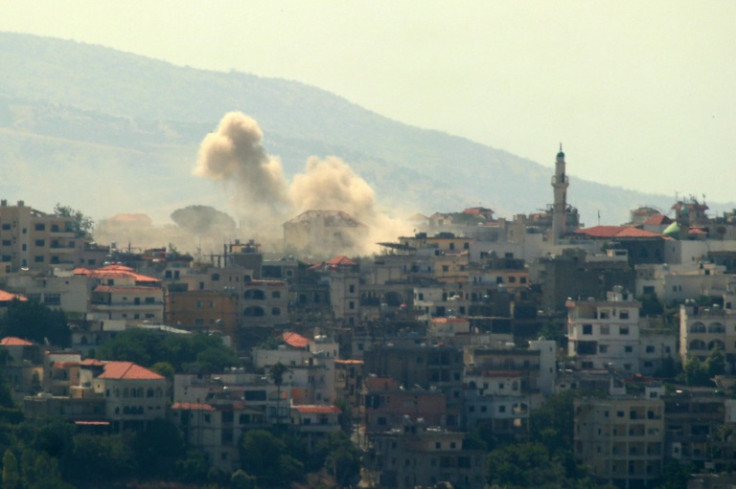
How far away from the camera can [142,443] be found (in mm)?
93625

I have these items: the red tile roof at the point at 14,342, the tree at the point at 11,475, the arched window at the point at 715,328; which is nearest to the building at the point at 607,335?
the arched window at the point at 715,328

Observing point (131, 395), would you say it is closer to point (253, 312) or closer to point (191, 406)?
point (191, 406)

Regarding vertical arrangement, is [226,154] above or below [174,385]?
above

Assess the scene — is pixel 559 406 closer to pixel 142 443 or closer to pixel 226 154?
pixel 142 443

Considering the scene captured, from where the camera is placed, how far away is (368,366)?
10381 cm

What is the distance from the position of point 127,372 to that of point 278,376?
6.15 metres

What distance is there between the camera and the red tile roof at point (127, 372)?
95.5 meters

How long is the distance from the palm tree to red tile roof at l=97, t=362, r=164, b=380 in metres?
4.55

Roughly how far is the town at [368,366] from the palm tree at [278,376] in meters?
0.13

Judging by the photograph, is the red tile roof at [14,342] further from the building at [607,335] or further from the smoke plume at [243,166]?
the smoke plume at [243,166]

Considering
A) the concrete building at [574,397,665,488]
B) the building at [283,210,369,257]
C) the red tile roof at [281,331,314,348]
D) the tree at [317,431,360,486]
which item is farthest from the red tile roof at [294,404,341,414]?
the building at [283,210,369,257]

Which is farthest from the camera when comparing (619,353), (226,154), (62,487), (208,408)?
(226,154)

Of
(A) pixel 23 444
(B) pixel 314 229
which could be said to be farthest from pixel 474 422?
(B) pixel 314 229

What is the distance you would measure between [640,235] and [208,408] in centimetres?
4548
